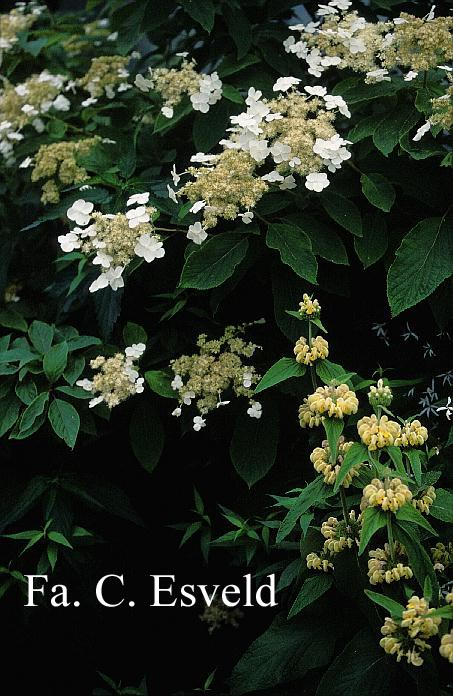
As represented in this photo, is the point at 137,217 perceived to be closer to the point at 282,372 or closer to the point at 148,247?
the point at 148,247

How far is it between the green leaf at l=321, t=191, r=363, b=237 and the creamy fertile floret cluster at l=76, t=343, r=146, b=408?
1.82 ft

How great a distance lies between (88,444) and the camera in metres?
2.18

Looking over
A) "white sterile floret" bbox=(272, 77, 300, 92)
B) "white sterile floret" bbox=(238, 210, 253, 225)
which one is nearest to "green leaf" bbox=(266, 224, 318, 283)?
"white sterile floret" bbox=(238, 210, 253, 225)

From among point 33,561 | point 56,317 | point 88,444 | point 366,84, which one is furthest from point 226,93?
point 33,561

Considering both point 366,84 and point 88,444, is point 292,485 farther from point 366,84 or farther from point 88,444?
point 366,84

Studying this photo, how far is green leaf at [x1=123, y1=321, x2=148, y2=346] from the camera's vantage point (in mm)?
1981

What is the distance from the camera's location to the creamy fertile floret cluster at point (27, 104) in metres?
2.40

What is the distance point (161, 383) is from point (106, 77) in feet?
3.30

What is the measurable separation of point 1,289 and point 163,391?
748 millimetres

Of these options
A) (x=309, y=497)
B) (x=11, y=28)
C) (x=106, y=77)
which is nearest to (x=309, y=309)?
(x=309, y=497)

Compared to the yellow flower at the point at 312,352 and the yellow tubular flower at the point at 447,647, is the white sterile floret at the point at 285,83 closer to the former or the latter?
the yellow flower at the point at 312,352

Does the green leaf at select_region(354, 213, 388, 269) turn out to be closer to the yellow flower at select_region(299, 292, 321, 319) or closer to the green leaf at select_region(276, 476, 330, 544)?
the yellow flower at select_region(299, 292, 321, 319)

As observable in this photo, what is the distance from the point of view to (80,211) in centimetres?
187

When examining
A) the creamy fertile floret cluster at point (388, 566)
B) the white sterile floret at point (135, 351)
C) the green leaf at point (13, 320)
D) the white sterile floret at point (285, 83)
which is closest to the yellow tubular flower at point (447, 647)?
the creamy fertile floret cluster at point (388, 566)
